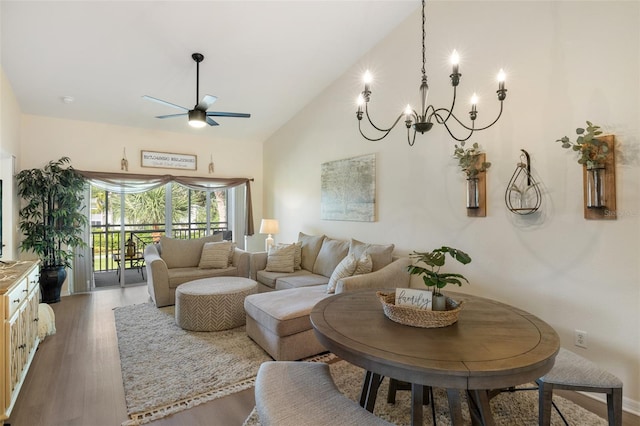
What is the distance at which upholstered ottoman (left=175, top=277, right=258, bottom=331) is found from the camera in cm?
333

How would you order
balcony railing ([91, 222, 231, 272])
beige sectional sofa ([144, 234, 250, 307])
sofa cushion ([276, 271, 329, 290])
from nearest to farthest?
sofa cushion ([276, 271, 329, 290]) → beige sectional sofa ([144, 234, 250, 307]) → balcony railing ([91, 222, 231, 272])

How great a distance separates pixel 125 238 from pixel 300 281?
351 centimetres

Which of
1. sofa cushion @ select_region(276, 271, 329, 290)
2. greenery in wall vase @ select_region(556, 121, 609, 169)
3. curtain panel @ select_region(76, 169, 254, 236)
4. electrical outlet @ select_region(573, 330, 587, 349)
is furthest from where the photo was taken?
curtain panel @ select_region(76, 169, 254, 236)

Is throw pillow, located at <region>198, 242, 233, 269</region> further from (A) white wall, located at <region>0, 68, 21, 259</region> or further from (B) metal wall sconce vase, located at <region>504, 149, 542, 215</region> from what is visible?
(B) metal wall sconce vase, located at <region>504, 149, 542, 215</region>

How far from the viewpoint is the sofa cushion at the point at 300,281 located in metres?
3.79

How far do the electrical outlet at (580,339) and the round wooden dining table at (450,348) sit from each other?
1.09 meters

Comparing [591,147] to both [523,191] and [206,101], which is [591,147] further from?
[206,101]

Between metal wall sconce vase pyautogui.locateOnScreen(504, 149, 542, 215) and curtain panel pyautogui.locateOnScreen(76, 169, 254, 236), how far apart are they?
4724 mm

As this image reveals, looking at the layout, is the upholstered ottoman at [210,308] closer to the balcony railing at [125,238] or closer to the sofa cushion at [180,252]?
the sofa cushion at [180,252]

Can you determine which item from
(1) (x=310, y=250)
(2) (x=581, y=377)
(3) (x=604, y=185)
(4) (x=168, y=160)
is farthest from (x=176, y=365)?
(4) (x=168, y=160)

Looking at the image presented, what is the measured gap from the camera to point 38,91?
4098 millimetres

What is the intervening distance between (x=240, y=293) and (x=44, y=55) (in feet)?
10.9

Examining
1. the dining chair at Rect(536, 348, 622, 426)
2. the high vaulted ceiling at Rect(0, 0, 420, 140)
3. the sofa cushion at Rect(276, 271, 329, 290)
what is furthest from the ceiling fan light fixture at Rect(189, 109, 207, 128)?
the dining chair at Rect(536, 348, 622, 426)

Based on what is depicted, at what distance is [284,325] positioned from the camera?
8.57 feet
